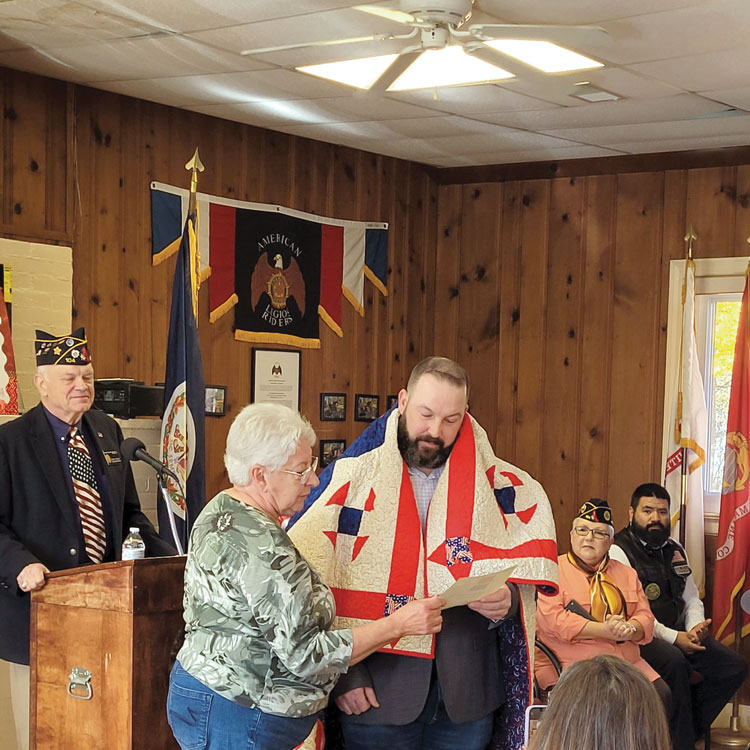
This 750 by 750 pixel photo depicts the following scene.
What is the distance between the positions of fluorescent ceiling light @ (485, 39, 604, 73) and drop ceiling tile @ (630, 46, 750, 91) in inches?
9.4

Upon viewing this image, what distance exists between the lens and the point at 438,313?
6637mm

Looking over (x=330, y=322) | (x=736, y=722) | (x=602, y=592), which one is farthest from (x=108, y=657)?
(x=736, y=722)

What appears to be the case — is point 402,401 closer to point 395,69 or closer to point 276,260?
point 395,69

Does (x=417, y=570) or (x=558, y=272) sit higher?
(x=558, y=272)

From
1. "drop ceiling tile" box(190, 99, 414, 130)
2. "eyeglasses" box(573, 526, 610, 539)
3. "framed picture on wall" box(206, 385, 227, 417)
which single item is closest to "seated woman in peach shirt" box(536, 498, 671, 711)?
"eyeglasses" box(573, 526, 610, 539)

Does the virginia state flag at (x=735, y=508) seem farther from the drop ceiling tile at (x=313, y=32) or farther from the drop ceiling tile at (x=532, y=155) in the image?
the drop ceiling tile at (x=313, y=32)

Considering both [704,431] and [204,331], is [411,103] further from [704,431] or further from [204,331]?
[704,431]

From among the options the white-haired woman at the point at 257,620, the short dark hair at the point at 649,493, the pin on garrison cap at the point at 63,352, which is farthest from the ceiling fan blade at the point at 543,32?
the short dark hair at the point at 649,493

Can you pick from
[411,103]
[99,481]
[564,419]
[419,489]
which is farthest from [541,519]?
[564,419]

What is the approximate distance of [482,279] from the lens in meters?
6.50

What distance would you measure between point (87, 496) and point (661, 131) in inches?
135

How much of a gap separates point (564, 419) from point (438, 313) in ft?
3.26

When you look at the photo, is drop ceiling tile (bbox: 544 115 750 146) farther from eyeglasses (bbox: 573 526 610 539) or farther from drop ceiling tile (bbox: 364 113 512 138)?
eyeglasses (bbox: 573 526 610 539)

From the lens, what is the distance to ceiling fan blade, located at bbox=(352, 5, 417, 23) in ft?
12.1
